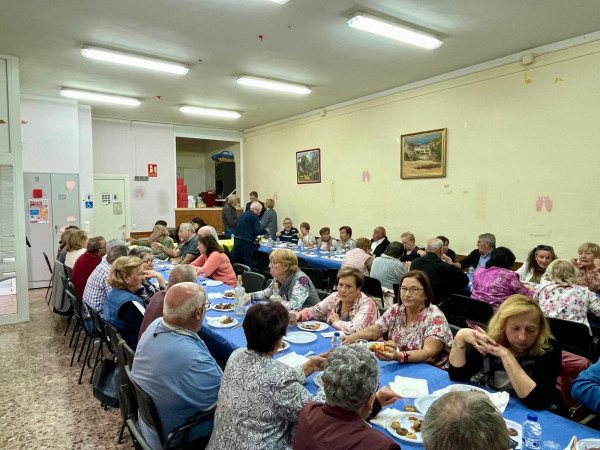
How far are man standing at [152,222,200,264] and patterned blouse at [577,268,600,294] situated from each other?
4935mm

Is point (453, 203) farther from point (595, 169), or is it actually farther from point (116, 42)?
point (116, 42)

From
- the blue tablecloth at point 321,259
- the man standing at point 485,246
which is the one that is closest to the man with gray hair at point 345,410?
the man standing at point 485,246

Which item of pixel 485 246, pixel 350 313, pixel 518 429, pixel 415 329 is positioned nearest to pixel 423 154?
pixel 485 246

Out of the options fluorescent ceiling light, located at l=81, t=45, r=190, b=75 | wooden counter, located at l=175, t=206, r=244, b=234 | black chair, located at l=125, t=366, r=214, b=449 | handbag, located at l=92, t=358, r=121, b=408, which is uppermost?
fluorescent ceiling light, located at l=81, t=45, r=190, b=75

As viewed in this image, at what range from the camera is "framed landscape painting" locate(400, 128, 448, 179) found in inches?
258

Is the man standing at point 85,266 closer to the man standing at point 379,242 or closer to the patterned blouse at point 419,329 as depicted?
the patterned blouse at point 419,329

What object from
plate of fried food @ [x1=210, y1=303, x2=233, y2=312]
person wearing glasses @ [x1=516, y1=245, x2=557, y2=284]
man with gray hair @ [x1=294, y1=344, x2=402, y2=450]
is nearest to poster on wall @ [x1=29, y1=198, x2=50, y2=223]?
plate of fried food @ [x1=210, y1=303, x2=233, y2=312]

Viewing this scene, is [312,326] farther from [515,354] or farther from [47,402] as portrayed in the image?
[47,402]

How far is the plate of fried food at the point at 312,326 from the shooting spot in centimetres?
289

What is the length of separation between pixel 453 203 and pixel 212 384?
5.48 metres

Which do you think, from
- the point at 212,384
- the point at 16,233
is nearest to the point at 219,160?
the point at 16,233

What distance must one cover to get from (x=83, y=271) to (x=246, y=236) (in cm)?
275

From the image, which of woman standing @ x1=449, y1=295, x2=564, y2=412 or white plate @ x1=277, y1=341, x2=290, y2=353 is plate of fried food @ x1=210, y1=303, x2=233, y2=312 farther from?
woman standing @ x1=449, y1=295, x2=564, y2=412

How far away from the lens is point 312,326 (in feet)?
9.59
